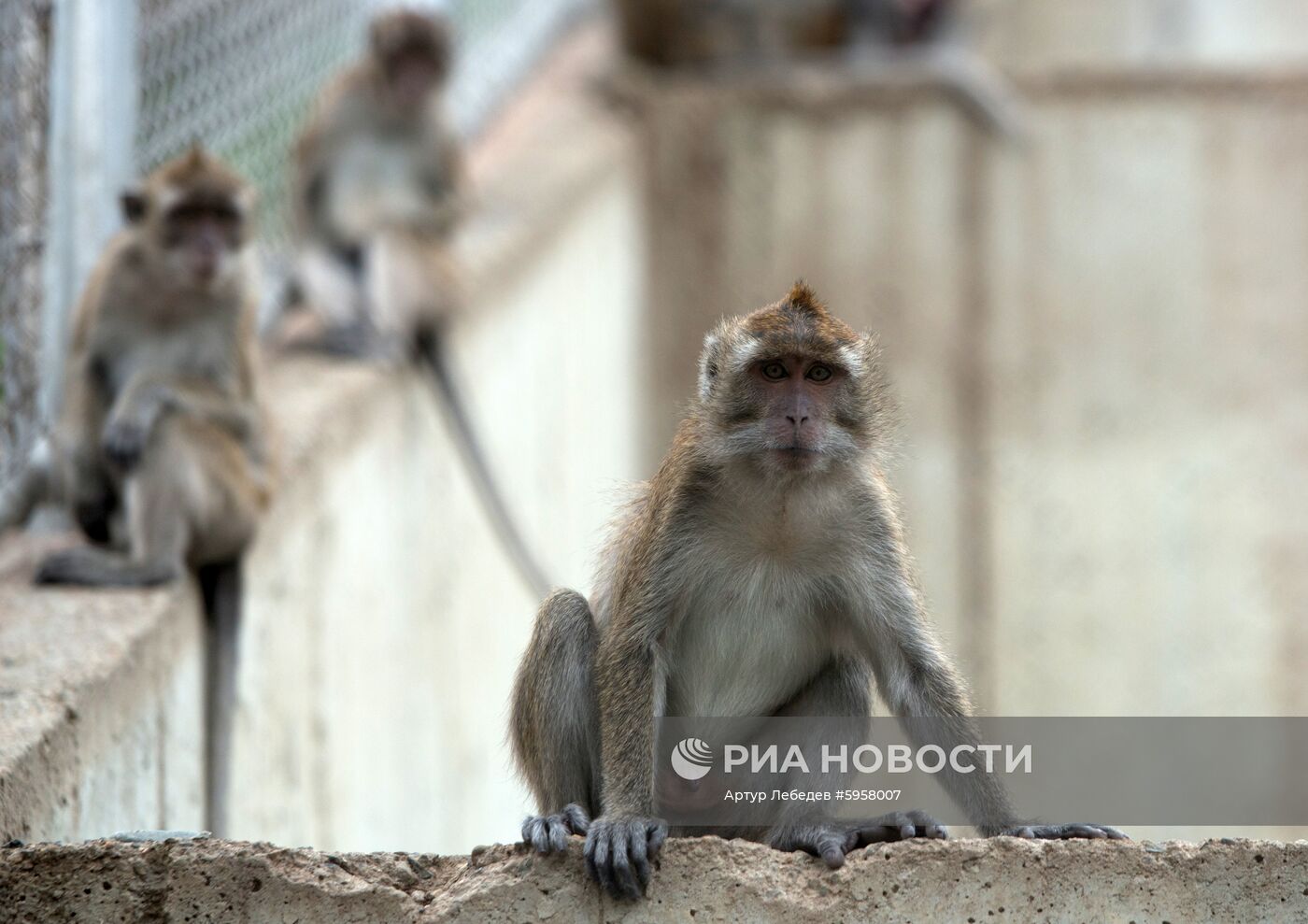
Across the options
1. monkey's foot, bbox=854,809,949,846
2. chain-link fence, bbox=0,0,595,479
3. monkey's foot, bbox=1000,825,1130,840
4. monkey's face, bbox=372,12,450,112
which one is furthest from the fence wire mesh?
monkey's foot, bbox=1000,825,1130,840

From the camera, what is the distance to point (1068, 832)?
4.17 m

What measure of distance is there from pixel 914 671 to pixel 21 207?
401cm

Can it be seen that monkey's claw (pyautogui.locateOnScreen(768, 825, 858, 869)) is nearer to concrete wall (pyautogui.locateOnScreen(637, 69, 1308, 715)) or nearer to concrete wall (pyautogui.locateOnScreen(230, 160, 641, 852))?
concrete wall (pyautogui.locateOnScreen(230, 160, 641, 852))

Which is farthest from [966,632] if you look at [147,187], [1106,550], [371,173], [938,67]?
[147,187]

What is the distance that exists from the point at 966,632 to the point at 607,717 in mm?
10871

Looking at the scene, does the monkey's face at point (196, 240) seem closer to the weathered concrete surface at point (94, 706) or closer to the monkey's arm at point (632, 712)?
the weathered concrete surface at point (94, 706)

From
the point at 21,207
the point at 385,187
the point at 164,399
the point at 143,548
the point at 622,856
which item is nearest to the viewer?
the point at 622,856

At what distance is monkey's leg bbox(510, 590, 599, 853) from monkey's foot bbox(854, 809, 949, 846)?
676mm

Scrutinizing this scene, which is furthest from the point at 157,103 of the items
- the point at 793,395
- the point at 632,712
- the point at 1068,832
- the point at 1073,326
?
the point at 1073,326

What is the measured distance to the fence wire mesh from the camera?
666 centimetres

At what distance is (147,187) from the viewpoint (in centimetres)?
729

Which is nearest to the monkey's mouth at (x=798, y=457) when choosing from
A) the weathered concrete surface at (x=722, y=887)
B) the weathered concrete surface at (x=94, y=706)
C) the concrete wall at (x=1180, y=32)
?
the weathered concrete surface at (x=722, y=887)

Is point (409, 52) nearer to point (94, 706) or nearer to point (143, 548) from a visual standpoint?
point (143, 548)

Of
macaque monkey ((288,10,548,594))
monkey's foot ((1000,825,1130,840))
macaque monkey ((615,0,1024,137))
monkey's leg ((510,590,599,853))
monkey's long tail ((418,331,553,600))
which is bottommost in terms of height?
monkey's foot ((1000,825,1130,840))
